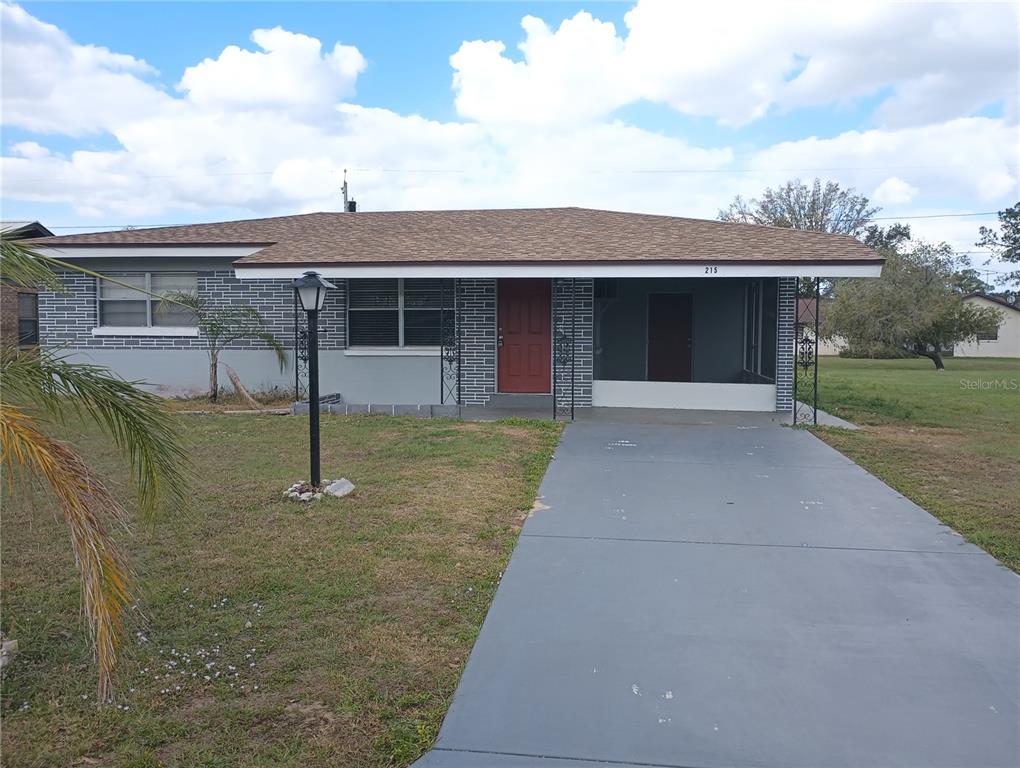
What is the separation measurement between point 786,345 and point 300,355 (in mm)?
8075

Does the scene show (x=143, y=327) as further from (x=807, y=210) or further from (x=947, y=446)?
(x=807, y=210)

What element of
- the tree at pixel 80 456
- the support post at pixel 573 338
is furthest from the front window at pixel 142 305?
the tree at pixel 80 456

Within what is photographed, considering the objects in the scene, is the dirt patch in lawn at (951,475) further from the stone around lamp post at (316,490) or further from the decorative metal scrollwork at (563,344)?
the stone around lamp post at (316,490)

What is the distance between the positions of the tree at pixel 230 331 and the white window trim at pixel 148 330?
32 centimetres

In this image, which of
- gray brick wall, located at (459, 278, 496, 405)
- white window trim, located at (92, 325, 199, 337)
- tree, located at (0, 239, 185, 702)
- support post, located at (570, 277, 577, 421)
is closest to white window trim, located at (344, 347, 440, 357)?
gray brick wall, located at (459, 278, 496, 405)

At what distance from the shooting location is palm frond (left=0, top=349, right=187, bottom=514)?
365cm

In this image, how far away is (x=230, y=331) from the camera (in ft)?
46.6

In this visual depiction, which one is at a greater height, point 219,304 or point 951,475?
point 219,304

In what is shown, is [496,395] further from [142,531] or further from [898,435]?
[142,531]

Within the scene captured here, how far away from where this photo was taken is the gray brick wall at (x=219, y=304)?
14188mm

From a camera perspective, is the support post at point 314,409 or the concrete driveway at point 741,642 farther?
the support post at point 314,409

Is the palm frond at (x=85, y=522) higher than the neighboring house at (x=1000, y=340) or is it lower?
lower

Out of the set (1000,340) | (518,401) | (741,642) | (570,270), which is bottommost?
(741,642)

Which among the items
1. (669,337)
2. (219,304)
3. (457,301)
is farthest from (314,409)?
(669,337)
